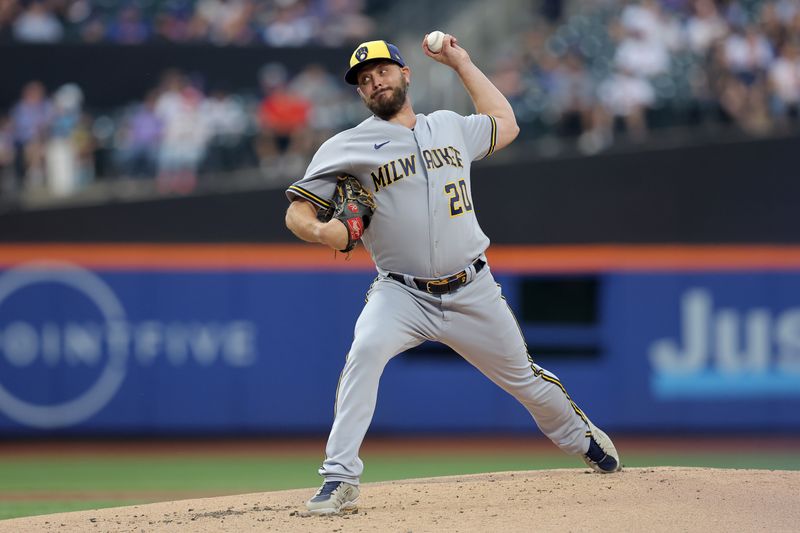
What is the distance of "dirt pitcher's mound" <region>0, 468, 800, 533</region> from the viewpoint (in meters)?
4.84

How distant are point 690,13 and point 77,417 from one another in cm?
741

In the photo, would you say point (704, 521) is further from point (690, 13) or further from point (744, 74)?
point (690, 13)

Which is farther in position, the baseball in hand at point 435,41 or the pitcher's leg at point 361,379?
the baseball in hand at point 435,41

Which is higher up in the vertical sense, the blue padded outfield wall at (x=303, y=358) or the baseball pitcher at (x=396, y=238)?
the baseball pitcher at (x=396, y=238)

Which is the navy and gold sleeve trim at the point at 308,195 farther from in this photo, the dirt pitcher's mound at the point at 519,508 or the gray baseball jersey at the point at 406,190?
the dirt pitcher's mound at the point at 519,508

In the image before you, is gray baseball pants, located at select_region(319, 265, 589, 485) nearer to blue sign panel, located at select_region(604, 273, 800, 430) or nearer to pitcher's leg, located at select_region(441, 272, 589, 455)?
pitcher's leg, located at select_region(441, 272, 589, 455)

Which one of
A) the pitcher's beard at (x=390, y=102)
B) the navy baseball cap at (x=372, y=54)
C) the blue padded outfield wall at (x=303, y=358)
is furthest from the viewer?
the blue padded outfield wall at (x=303, y=358)

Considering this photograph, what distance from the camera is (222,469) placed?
9.05 meters

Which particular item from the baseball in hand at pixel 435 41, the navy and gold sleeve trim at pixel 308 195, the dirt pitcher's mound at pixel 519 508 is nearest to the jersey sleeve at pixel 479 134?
the baseball in hand at pixel 435 41

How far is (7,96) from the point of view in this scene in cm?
1228

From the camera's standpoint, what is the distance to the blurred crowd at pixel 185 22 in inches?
490

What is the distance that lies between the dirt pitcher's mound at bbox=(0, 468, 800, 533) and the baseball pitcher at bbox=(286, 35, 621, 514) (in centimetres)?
30

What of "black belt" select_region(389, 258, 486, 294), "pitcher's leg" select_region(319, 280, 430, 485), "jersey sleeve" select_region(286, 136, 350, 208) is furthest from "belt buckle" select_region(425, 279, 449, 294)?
"jersey sleeve" select_region(286, 136, 350, 208)

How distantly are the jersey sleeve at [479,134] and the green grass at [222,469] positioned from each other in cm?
341
